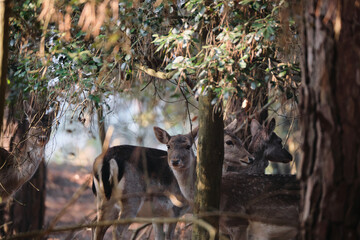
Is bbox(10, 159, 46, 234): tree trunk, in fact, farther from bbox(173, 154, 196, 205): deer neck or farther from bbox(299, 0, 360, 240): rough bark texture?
bbox(299, 0, 360, 240): rough bark texture

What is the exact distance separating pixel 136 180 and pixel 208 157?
3.02 meters

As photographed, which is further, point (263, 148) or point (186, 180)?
point (263, 148)

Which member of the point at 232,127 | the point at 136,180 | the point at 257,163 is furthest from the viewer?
the point at 257,163

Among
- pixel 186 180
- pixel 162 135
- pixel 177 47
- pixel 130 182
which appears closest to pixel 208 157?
pixel 177 47

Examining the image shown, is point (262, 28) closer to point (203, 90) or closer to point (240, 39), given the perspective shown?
point (240, 39)

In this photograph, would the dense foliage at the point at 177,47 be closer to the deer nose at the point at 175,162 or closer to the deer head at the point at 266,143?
the deer nose at the point at 175,162

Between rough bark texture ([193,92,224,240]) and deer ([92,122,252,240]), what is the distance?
225cm

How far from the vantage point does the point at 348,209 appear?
240 cm

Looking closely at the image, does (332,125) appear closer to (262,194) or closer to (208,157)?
(208,157)

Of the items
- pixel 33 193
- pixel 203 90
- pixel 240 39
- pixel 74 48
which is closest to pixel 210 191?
pixel 203 90

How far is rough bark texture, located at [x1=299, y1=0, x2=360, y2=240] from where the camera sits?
241 centimetres

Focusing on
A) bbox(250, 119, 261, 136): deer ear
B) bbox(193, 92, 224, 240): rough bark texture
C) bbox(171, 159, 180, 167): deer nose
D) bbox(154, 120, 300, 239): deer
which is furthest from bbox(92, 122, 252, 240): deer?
bbox(193, 92, 224, 240): rough bark texture

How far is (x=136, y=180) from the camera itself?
8383 millimetres

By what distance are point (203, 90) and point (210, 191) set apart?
1.16m
